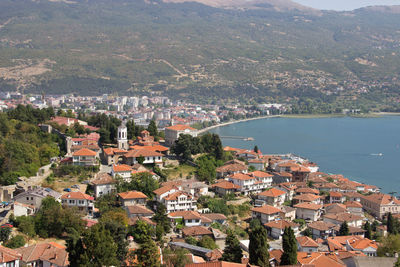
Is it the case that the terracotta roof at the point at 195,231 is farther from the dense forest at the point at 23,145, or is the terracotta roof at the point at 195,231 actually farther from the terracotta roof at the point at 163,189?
the dense forest at the point at 23,145

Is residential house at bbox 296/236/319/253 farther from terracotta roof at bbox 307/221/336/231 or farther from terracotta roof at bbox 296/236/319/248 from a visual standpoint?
terracotta roof at bbox 307/221/336/231

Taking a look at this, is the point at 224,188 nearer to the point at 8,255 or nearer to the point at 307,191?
the point at 307,191

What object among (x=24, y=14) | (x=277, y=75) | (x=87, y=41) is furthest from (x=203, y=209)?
(x=24, y=14)

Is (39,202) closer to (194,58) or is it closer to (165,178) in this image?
(165,178)

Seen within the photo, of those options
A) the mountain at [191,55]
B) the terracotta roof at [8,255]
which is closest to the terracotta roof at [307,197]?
the terracotta roof at [8,255]

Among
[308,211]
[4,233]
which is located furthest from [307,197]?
[4,233]

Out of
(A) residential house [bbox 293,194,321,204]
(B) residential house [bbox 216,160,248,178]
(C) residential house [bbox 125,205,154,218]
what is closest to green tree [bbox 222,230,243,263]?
(C) residential house [bbox 125,205,154,218]

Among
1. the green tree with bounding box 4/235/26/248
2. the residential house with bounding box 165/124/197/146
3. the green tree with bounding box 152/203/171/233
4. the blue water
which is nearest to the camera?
the green tree with bounding box 4/235/26/248
